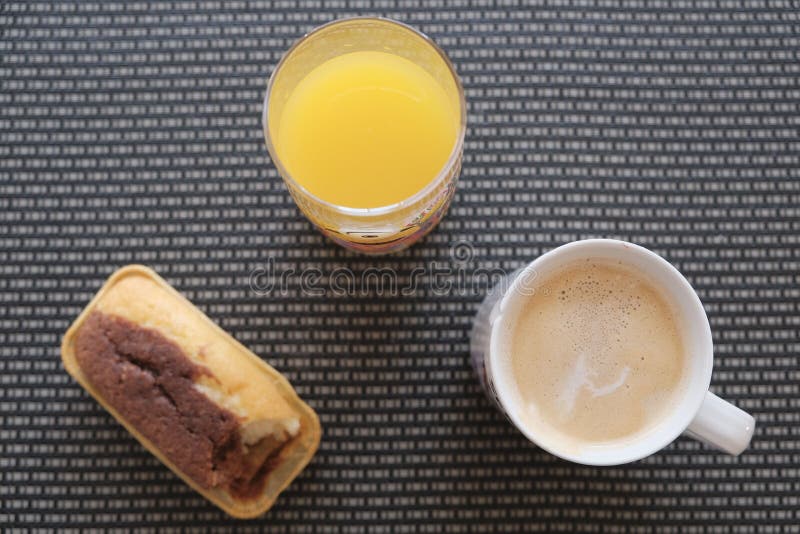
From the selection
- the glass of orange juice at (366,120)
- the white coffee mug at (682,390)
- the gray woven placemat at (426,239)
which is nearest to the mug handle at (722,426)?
the white coffee mug at (682,390)

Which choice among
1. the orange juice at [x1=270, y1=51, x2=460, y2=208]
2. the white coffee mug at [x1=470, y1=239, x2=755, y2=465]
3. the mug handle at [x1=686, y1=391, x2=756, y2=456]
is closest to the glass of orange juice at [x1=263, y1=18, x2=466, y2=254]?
the orange juice at [x1=270, y1=51, x2=460, y2=208]

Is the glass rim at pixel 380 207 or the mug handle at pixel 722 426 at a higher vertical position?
the glass rim at pixel 380 207

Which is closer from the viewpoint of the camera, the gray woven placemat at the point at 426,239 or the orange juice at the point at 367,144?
the orange juice at the point at 367,144

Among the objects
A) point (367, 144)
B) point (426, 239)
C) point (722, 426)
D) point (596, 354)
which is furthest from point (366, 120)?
point (722, 426)

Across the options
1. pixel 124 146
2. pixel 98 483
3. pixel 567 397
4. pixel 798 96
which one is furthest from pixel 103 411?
pixel 798 96

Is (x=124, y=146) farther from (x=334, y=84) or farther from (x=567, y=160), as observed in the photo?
(x=567, y=160)

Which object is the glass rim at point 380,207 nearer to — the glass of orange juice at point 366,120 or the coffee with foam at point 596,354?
the glass of orange juice at point 366,120

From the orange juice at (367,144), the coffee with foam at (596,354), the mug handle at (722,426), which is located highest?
the orange juice at (367,144)

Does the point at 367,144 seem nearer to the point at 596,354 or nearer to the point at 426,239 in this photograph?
the point at 426,239

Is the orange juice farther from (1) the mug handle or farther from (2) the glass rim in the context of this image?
(1) the mug handle
